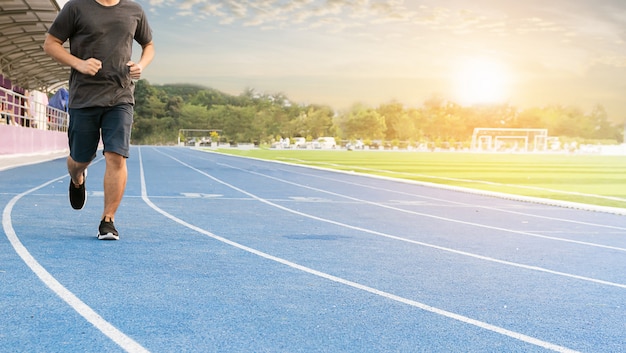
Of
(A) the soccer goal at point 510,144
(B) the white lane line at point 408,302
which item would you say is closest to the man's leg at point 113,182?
(B) the white lane line at point 408,302

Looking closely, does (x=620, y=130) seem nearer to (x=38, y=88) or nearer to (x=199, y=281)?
(x=38, y=88)

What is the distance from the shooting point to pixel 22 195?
36.9 feet

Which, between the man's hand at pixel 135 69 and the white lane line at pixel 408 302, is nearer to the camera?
the white lane line at pixel 408 302

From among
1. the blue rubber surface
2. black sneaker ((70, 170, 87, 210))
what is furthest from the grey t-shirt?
Answer: the blue rubber surface

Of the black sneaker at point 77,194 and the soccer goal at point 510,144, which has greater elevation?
the black sneaker at point 77,194

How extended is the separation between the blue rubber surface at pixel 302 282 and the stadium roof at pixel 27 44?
1131 cm

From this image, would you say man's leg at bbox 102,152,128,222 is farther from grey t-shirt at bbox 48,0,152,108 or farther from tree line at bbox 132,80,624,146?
tree line at bbox 132,80,624,146

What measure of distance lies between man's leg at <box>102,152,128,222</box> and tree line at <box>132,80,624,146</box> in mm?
98380

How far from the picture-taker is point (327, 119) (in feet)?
433

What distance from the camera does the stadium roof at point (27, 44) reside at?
19602 mm

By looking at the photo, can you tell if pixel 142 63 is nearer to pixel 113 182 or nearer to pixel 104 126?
pixel 104 126

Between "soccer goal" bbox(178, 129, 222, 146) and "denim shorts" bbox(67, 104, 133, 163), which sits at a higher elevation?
"denim shorts" bbox(67, 104, 133, 163)

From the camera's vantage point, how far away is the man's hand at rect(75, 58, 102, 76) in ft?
20.2

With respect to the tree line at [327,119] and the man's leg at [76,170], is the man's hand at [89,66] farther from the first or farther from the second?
the tree line at [327,119]
